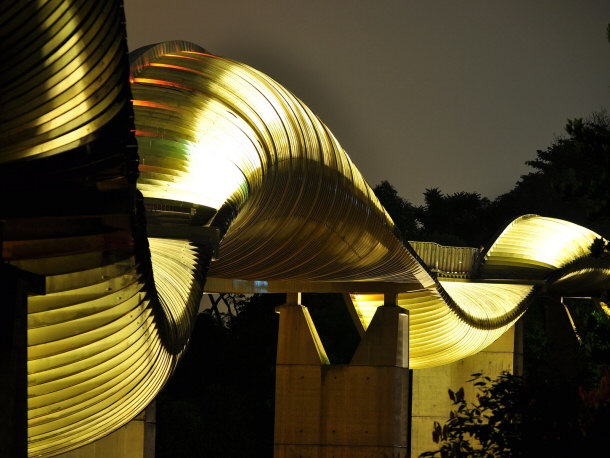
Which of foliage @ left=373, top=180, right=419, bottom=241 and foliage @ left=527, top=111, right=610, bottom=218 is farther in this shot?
foliage @ left=373, top=180, right=419, bottom=241

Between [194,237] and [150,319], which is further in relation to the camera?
[194,237]

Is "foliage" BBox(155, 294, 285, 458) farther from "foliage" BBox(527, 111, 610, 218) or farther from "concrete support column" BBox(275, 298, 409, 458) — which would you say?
"foliage" BBox(527, 111, 610, 218)

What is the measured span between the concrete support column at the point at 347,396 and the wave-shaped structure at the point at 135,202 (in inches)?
66.8

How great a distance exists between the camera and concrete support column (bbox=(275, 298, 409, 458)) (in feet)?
59.9

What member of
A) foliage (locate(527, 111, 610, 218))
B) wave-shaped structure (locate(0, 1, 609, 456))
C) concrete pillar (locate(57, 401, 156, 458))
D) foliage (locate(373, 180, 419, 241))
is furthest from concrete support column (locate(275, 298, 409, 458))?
foliage (locate(373, 180, 419, 241))

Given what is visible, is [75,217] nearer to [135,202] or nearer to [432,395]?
[135,202]

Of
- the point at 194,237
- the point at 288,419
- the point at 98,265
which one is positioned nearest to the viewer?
the point at 98,265

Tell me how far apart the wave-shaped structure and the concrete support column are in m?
1.70

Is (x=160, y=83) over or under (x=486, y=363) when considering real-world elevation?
over

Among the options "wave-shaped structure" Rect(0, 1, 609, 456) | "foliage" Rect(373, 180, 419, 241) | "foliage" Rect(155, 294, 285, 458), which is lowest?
"foliage" Rect(155, 294, 285, 458)

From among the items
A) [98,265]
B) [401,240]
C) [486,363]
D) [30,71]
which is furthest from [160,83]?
[486,363]

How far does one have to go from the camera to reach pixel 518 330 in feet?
83.3

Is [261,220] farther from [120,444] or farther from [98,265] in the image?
[98,265]

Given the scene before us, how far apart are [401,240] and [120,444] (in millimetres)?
4398
